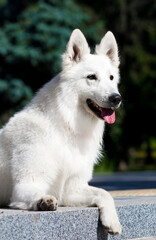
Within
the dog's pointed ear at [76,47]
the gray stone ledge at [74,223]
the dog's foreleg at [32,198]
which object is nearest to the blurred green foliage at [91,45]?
the dog's pointed ear at [76,47]

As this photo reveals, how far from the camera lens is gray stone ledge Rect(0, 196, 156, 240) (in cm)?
361

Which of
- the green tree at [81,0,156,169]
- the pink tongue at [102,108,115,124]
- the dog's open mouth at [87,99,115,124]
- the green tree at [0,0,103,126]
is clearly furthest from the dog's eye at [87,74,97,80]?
the green tree at [81,0,156,169]

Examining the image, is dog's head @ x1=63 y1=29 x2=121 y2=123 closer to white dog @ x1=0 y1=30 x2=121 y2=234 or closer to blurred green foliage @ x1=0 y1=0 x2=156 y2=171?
white dog @ x1=0 y1=30 x2=121 y2=234

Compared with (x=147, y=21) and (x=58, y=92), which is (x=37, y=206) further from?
(x=147, y=21)

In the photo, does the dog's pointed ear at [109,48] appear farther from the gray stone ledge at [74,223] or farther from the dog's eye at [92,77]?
the gray stone ledge at [74,223]

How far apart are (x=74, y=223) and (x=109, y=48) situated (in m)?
2.03

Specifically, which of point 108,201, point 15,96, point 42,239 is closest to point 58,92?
point 108,201

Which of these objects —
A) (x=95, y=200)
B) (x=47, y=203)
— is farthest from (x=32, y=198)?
(x=95, y=200)

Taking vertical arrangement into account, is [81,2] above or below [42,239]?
above

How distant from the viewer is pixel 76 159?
4.41 m

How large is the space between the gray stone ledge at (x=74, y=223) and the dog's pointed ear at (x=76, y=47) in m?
1.52

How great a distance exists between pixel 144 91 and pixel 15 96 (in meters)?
7.69

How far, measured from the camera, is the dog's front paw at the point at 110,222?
3889 millimetres

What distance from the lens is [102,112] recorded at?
15.2 feet
